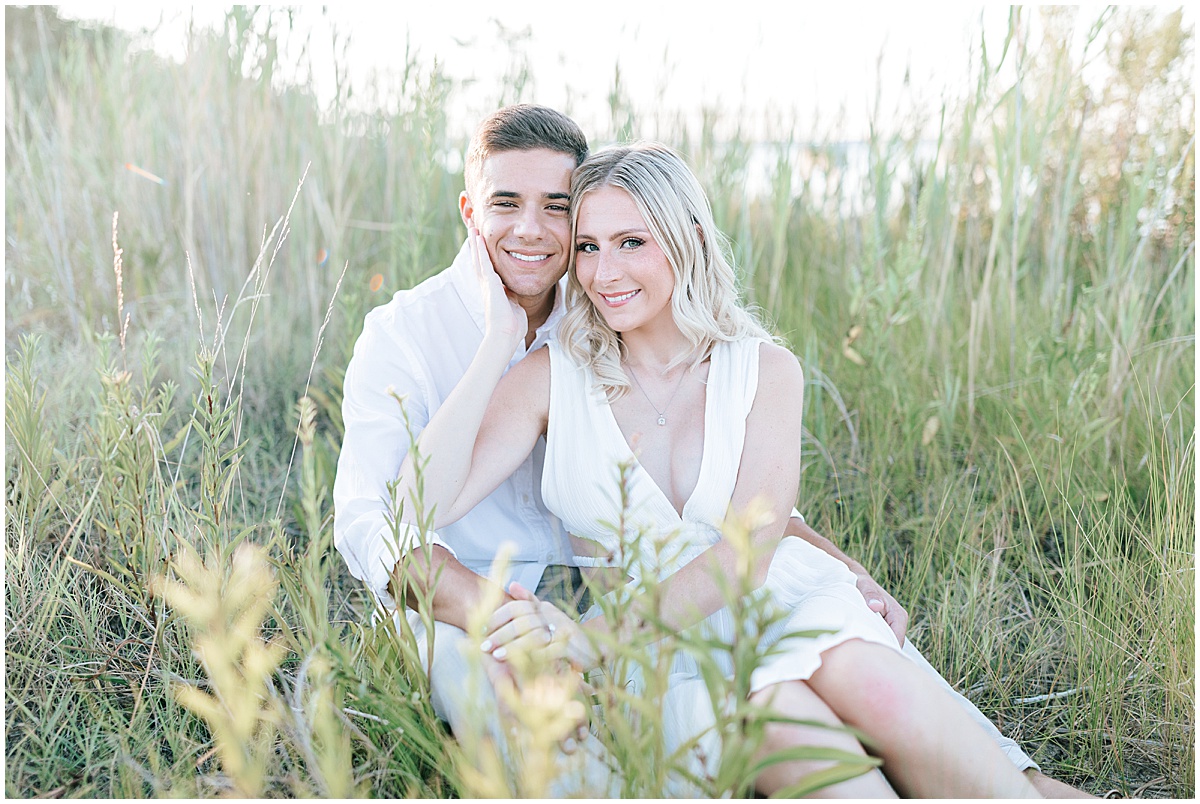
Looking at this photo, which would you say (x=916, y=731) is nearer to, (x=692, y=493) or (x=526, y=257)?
(x=692, y=493)

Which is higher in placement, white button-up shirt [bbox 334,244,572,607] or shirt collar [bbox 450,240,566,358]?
shirt collar [bbox 450,240,566,358]

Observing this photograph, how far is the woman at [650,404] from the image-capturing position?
1843 millimetres

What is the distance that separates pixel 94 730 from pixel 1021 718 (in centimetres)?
180

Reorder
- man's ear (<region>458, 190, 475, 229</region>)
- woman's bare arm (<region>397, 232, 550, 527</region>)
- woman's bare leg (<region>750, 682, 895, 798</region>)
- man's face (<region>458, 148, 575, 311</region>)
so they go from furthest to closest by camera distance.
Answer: man's ear (<region>458, 190, 475, 229</region>), man's face (<region>458, 148, 575, 311</region>), woman's bare arm (<region>397, 232, 550, 527</region>), woman's bare leg (<region>750, 682, 895, 798</region>)

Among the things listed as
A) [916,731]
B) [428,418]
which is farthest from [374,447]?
[916,731]

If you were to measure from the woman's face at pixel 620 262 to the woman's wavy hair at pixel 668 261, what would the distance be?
0.06ft

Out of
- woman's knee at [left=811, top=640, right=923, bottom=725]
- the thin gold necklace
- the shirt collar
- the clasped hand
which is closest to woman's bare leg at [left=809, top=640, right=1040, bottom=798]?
woman's knee at [left=811, top=640, right=923, bottom=725]

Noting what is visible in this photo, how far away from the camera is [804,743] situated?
1.41m

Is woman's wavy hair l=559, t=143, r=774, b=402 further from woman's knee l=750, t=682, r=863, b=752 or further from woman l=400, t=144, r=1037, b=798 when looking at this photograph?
woman's knee l=750, t=682, r=863, b=752

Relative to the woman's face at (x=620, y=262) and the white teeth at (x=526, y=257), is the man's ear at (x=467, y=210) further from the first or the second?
the woman's face at (x=620, y=262)

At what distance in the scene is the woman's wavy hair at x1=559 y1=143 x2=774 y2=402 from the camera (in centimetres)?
198

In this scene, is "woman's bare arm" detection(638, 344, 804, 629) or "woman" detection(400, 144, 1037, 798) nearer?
"woman's bare arm" detection(638, 344, 804, 629)

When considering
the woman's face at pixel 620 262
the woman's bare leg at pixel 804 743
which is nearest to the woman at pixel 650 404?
the woman's face at pixel 620 262

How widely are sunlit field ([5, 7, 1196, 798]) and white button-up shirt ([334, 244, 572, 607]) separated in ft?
0.61
